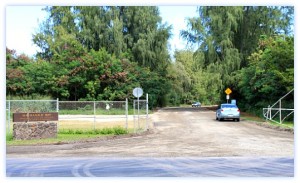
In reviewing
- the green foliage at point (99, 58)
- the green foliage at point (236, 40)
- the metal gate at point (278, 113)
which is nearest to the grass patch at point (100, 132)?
the metal gate at point (278, 113)

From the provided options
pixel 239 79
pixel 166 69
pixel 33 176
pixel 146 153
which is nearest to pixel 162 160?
pixel 146 153

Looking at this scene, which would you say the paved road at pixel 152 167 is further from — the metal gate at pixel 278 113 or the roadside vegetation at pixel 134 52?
the roadside vegetation at pixel 134 52

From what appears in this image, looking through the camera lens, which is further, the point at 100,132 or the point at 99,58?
the point at 99,58

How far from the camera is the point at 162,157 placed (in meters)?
13.6

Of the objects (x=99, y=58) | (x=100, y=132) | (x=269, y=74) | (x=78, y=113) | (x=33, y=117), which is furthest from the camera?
(x=99, y=58)

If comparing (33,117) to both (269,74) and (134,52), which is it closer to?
(269,74)

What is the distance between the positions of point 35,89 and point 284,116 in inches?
998

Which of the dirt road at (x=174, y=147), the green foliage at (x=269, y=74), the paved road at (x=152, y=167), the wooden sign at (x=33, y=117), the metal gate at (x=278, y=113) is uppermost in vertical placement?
the green foliage at (x=269, y=74)

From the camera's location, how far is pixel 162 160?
1286 cm

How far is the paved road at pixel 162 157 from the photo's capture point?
11.0 meters

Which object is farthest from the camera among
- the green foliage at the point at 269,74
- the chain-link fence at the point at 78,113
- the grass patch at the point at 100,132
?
the green foliage at the point at 269,74

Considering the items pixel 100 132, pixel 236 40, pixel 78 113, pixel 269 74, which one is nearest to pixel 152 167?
pixel 100 132

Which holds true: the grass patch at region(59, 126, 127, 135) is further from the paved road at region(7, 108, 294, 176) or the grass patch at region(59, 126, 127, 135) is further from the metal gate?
the metal gate

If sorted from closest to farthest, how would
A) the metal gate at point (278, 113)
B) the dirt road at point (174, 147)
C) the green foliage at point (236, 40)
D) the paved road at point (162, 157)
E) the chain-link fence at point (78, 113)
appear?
the paved road at point (162, 157) → the dirt road at point (174, 147) → the chain-link fence at point (78, 113) → the metal gate at point (278, 113) → the green foliage at point (236, 40)
